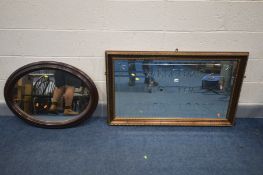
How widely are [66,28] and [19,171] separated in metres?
0.83

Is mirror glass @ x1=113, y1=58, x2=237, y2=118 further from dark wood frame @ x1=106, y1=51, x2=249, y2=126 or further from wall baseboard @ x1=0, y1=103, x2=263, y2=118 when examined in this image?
wall baseboard @ x1=0, y1=103, x2=263, y2=118

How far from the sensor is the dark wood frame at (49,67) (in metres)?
1.49

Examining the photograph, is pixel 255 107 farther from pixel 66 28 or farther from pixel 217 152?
pixel 66 28

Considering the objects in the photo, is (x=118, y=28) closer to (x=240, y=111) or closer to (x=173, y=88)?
(x=173, y=88)

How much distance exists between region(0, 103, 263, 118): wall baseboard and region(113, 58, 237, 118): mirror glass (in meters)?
0.13

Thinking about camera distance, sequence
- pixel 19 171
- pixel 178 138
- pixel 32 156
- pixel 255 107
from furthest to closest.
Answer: pixel 255 107 < pixel 178 138 < pixel 32 156 < pixel 19 171

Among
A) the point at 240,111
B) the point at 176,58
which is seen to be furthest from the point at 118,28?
the point at 240,111

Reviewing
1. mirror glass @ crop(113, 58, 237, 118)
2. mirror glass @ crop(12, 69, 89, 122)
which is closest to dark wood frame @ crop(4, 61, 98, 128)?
mirror glass @ crop(12, 69, 89, 122)

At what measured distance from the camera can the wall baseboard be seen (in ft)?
5.51

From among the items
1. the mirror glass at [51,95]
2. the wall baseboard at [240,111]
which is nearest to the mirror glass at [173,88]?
the wall baseboard at [240,111]

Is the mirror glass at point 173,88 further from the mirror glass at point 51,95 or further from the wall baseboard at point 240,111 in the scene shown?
the mirror glass at point 51,95

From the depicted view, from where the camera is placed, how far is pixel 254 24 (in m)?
1.39

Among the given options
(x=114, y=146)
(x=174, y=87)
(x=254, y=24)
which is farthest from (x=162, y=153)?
(x=254, y=24)

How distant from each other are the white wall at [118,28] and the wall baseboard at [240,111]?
30 centimetres
